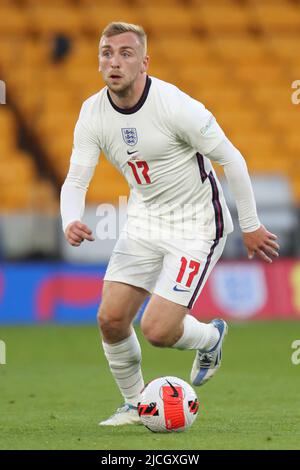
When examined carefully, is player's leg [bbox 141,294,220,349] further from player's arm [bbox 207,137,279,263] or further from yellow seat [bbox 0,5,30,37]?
yellow seat [bbox 0,5,30,37]

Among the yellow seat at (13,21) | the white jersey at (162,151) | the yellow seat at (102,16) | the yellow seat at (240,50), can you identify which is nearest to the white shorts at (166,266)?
the white jersey at (162,151)

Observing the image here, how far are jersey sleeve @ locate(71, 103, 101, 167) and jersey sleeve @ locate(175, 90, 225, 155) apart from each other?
0.55m

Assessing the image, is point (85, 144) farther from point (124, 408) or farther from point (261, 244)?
point (124, 408)

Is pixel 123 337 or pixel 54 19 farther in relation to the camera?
pixel 54 19

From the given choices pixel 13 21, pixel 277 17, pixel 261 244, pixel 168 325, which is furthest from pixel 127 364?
pixel 277 17

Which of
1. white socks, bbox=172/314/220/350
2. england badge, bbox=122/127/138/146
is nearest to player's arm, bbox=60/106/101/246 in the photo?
england badge, bbox=122/127/138/146

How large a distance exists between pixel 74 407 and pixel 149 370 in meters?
2.59

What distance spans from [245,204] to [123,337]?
43.1 inches

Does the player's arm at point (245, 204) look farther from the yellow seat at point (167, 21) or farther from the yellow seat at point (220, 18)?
the yellow seat at point (220, 18)

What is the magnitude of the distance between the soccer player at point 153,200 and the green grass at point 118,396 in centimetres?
54

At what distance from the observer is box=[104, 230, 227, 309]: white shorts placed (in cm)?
685

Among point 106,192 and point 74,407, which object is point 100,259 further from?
point 74,407

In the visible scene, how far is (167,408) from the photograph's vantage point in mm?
6449
